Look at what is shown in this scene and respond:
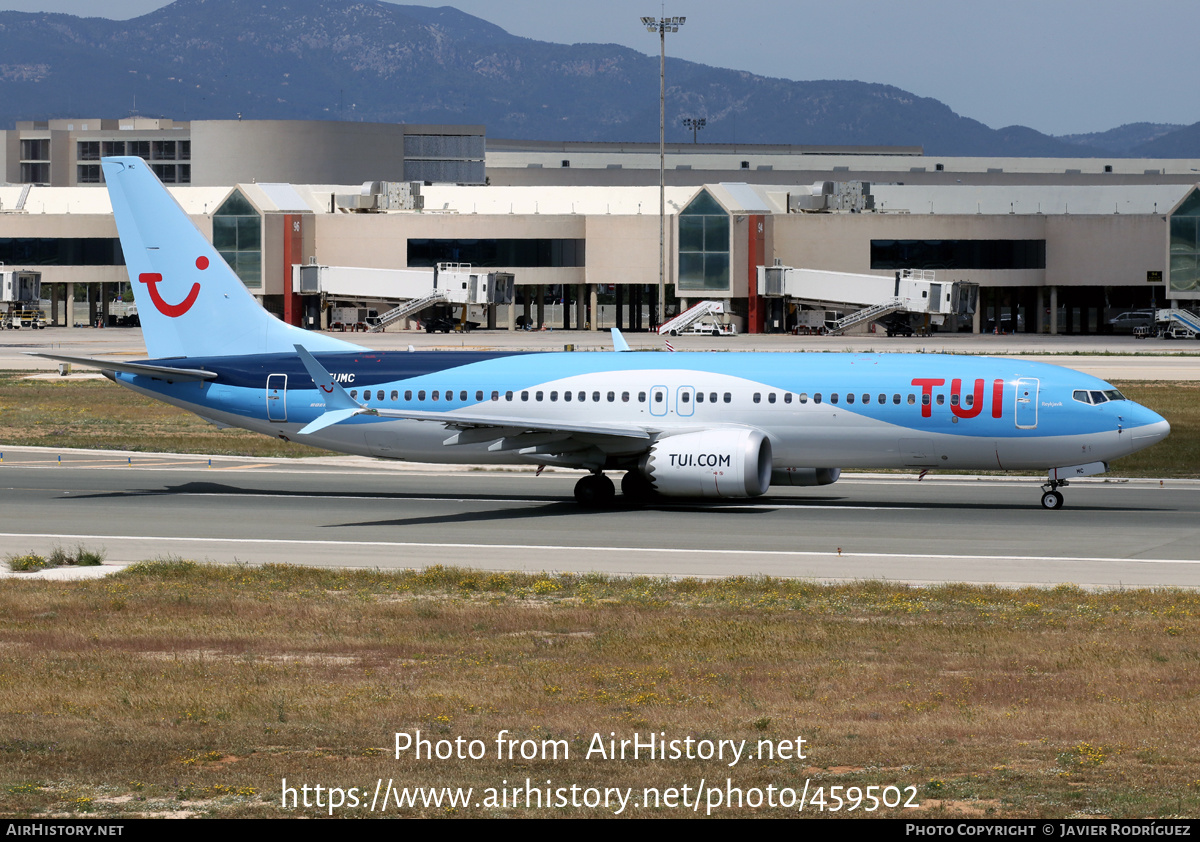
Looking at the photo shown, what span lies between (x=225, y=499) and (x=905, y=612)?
23.0 meters

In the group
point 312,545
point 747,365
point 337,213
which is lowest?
point 312,545

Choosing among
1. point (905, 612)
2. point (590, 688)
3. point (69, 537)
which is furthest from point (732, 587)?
point (69, 537)

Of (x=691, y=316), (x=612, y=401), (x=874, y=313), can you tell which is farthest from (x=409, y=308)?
(x=612, y=401)

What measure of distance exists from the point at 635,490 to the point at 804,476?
4.66 metres

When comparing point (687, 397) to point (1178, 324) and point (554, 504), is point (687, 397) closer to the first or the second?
point (554, 504)

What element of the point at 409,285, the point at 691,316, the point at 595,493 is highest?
the point at 409,285

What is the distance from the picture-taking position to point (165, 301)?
4381 cm

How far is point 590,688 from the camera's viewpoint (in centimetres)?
1959

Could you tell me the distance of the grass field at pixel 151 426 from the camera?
2058 inches

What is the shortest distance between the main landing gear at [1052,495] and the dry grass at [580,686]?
13.0m

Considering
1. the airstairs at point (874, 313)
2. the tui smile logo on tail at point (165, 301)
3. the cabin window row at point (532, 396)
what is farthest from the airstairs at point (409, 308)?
the cabin window row at point (532, 396)

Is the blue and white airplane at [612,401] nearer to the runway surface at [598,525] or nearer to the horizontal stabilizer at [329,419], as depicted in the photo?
the horizontal stabilizer at [329,419]

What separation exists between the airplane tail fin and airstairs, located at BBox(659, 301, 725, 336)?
84327mm
